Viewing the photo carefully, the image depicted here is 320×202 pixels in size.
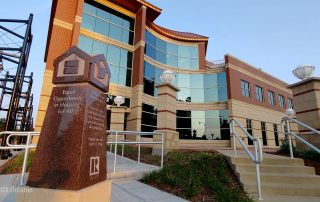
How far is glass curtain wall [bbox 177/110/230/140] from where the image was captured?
74.0ft

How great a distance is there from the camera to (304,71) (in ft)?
24.8

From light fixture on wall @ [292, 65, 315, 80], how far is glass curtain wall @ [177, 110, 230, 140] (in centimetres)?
1523

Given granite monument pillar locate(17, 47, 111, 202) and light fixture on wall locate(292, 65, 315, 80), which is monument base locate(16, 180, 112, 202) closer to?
granite monument pillar locate(17, 47, 111, 202)

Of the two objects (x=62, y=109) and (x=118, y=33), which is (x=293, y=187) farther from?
(x=118, y=33)

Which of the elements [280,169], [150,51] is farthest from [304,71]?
[150,51]

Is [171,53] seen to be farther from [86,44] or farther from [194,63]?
[86,44]

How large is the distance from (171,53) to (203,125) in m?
9.54

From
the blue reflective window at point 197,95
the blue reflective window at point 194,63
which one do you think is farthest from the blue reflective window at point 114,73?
the blue reflective window at point 194,63

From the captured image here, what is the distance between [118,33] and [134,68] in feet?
12.4

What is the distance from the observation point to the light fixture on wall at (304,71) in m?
7.50

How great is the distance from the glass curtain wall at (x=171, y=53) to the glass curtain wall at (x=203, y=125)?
20.4 ft

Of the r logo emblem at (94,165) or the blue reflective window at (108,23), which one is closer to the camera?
the r logo emblem at (94,165)

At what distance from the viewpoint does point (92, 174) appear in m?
3.15

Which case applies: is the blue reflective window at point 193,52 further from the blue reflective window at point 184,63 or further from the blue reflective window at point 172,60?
the blue reflective window at point 172,60
